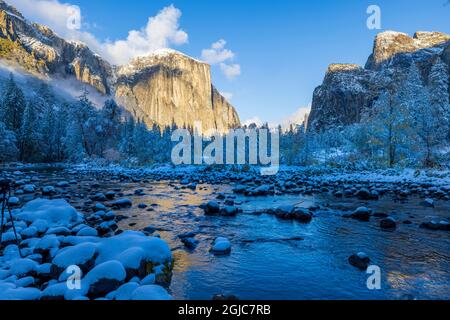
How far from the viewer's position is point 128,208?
12.8m

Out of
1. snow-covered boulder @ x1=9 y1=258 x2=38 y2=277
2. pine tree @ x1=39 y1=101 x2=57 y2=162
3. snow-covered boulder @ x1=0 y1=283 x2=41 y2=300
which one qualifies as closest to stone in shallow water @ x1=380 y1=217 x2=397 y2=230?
snow-covered boulder @ x1=0 y1=283 x2=41 y2=300

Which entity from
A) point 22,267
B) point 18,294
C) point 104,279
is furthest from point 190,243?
point 18,294

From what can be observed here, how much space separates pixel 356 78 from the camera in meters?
176

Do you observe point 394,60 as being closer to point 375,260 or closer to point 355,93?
point 355,93

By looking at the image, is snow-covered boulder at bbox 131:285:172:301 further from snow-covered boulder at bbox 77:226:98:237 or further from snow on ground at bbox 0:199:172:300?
snow-covered boulder at bbox 77:226:98:237

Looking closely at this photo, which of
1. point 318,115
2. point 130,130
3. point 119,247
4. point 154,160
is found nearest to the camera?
point 119,247

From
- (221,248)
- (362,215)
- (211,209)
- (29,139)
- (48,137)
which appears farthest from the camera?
(48,137)

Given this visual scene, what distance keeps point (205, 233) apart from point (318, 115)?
182476 mm

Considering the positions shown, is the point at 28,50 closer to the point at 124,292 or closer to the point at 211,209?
the point at 211,209

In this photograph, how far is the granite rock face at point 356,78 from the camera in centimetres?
15938

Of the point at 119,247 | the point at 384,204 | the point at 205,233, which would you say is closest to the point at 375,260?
the point at 205,233

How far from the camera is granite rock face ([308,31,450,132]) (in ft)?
523

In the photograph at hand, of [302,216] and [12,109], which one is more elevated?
[12,109]
